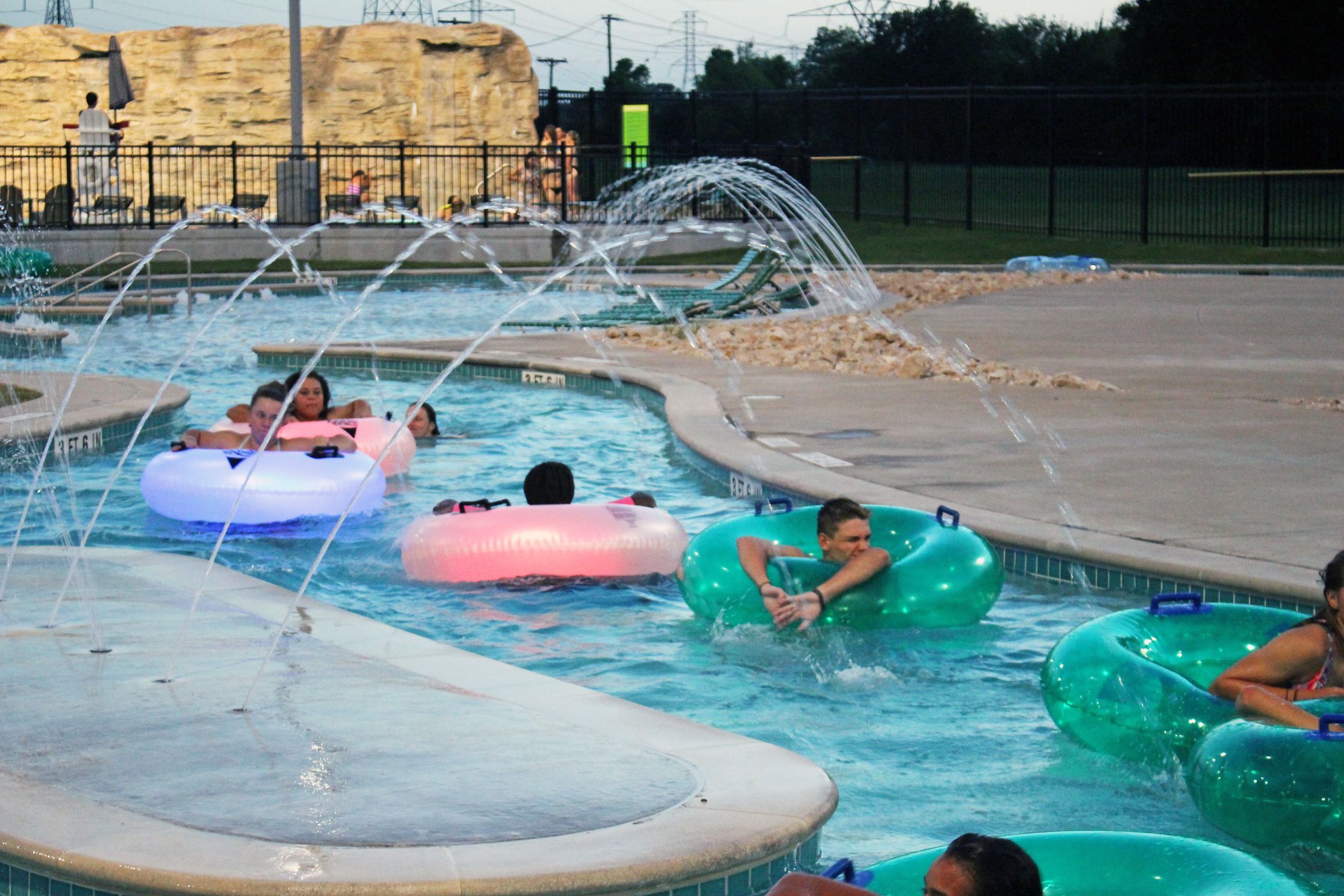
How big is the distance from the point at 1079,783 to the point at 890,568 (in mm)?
1534

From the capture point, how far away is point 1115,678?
4.89 m

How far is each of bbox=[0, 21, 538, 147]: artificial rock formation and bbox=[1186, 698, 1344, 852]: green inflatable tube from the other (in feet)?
127

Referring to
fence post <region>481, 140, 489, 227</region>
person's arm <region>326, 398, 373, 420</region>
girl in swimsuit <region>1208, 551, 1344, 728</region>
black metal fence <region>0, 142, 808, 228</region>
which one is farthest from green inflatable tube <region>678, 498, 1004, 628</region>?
black metal fence <region>0, 142, 808, 228</region>

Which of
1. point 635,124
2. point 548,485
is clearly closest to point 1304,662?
point 548,485

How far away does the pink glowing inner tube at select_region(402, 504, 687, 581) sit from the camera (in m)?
7.18

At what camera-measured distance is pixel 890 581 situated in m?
6.30

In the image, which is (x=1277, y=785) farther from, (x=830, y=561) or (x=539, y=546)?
(x=539, y=546)

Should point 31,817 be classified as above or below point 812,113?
below

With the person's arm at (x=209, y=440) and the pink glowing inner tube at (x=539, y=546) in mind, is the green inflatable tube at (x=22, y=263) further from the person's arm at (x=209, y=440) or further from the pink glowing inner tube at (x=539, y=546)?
the pink glowing inner tube at (x=539, y=546)

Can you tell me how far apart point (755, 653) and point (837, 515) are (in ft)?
2.14

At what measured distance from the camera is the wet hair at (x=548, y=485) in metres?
7.81

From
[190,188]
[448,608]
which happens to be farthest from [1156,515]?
[190,188]

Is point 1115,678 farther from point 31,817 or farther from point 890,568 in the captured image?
point 31,817

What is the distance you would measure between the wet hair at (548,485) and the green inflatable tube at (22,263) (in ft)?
57.7
